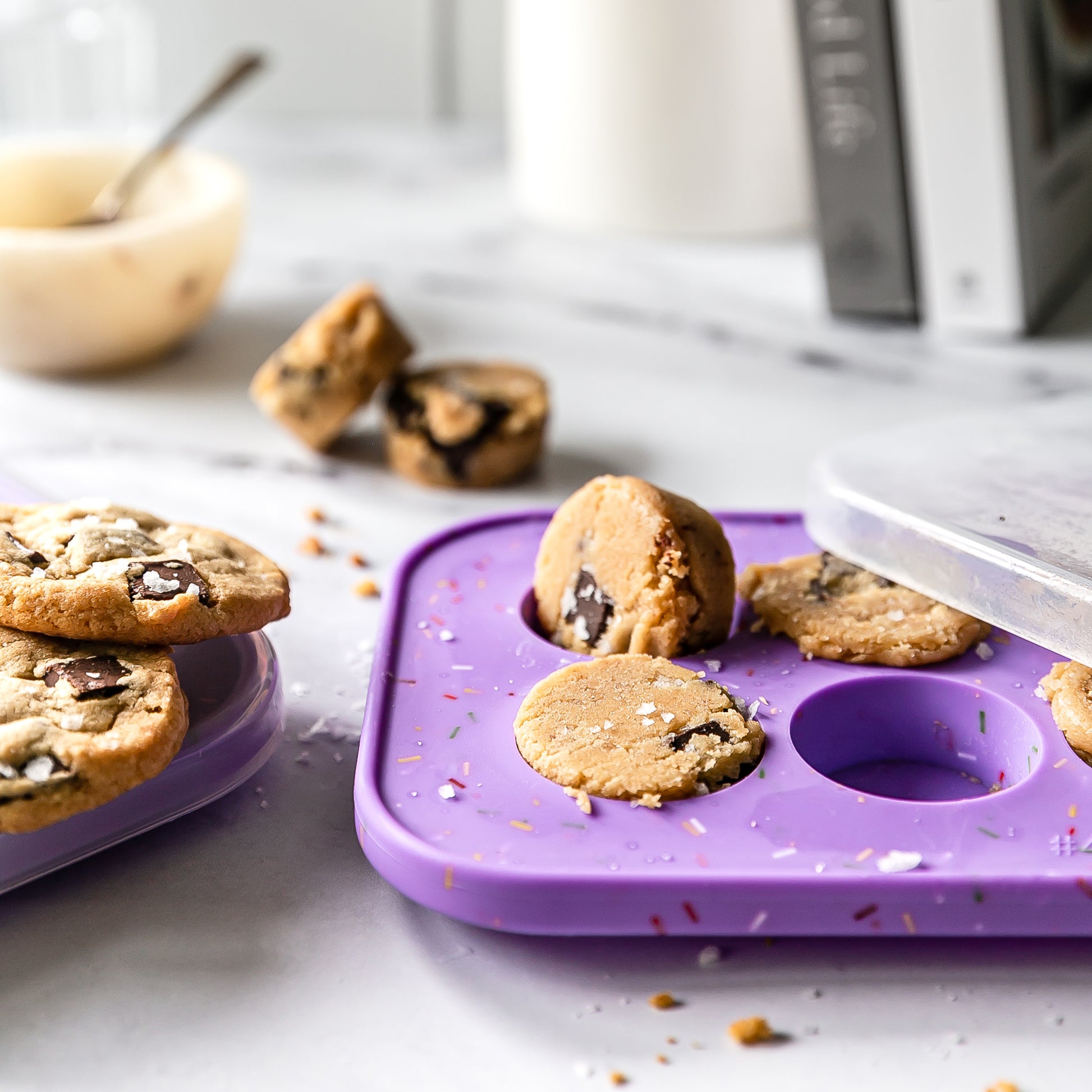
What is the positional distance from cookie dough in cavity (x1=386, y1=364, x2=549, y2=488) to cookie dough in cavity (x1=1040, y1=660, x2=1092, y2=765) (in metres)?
0.46

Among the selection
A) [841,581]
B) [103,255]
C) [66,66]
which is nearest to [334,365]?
[103,255]

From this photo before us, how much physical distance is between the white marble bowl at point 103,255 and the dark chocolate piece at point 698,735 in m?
0.72

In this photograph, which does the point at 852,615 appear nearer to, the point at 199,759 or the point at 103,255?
the point at 199,759

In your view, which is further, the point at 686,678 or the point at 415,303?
the point at 415,303

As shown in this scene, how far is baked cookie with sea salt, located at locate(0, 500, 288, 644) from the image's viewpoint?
60 centimetres

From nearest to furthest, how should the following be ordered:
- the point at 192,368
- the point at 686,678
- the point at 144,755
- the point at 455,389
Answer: the point at 144,755 < the point at 686,678 < the point at 455,389 < the point at 192,368

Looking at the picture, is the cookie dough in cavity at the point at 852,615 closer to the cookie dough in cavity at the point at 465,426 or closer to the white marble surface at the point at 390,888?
the white marble surface at the point at 390,888

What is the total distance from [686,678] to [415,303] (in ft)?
2.72

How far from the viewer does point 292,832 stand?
0.65 meters

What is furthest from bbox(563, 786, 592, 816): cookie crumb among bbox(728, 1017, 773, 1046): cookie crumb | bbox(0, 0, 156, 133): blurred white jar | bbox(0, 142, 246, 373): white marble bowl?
bbox(0, 0, 156, 133): blurred white jar

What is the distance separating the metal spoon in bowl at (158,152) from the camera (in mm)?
1233

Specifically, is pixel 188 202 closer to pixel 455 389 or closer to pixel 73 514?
pixel 455 389

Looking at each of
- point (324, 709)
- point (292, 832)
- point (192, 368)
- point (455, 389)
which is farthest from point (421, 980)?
point (192, 368)

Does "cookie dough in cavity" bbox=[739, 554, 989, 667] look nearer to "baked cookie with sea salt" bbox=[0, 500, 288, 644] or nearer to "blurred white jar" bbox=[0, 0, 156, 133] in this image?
"baked cookie with sea salt" bbox=[0, 500, 288, 644]
